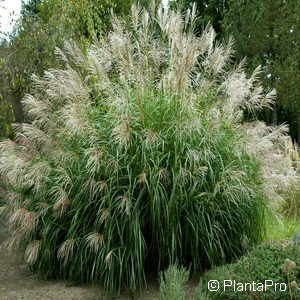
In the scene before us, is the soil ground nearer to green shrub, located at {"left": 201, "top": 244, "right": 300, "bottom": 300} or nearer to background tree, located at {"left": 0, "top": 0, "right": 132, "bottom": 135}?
green shrub, located at {"left": 201, "top": 244, "right": 300, "bottom": 300}

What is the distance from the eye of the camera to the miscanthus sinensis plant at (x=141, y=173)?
12.6 feet

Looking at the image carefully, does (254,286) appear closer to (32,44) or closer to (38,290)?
(38,290)

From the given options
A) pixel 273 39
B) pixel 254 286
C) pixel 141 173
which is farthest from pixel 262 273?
pixel 273 39

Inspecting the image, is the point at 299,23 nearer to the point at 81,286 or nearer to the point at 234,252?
the point at 234,252

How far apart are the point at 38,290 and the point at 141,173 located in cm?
142

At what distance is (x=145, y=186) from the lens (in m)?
3.89

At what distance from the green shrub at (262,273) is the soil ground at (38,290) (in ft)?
2.32

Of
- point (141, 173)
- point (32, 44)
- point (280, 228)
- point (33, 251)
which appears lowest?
point (33, 251)

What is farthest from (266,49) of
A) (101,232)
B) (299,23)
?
(101,232)

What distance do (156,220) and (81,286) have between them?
93cm

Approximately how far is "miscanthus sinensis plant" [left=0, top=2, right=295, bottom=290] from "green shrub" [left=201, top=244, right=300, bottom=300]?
17.0 inches

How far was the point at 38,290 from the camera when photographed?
4047 mm

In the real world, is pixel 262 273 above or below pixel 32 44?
below

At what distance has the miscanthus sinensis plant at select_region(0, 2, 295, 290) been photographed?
3855 mm
